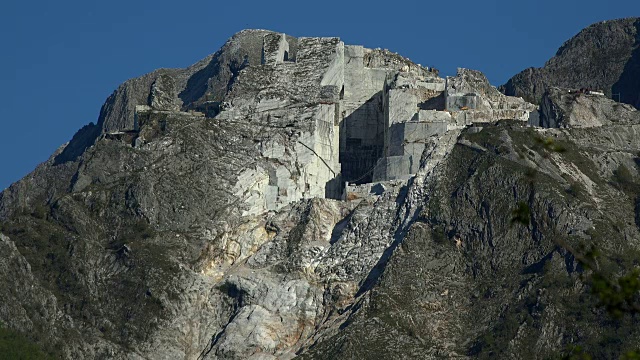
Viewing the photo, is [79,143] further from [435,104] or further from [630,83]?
[630,83]

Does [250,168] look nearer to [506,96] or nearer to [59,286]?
[59,286]

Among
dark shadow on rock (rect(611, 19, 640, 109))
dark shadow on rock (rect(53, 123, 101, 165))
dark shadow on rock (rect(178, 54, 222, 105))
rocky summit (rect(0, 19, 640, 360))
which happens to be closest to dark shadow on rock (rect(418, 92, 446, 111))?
rocky summit (rect(0, 19, 640, 360))

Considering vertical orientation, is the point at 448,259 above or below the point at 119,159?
below

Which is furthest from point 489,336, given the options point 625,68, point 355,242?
point 625,68

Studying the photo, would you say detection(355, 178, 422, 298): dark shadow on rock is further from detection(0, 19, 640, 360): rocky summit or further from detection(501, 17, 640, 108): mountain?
detection(501, 17, 640, 108): mountain

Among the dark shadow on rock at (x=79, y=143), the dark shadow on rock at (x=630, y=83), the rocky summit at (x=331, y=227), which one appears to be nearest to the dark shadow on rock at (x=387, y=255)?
the rocky summit at (x=331, y=227)

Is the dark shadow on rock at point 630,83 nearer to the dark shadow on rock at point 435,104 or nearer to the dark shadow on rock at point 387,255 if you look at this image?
the dark shadow on rock at point 435,104
